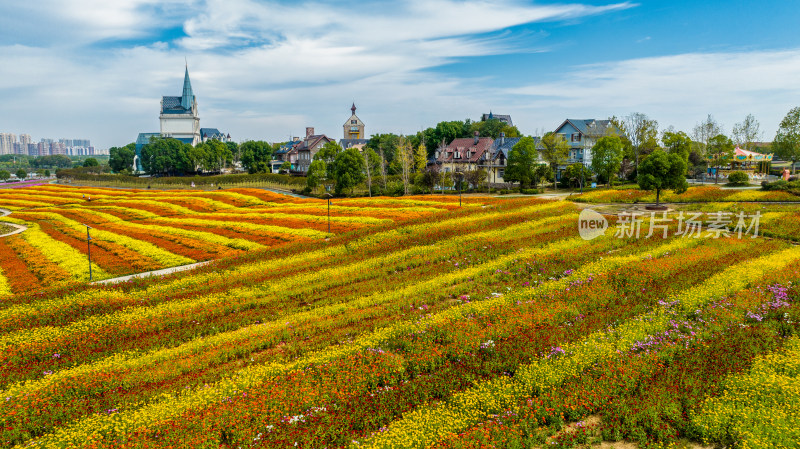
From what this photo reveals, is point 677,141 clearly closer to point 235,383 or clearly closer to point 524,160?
point 524,160

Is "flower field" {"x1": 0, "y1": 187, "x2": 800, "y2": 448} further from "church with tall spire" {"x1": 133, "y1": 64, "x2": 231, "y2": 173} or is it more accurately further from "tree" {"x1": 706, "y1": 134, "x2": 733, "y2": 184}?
"church with tall spire" {"x1": 133, "y1": 64, "x2": 231, "y2": 173}

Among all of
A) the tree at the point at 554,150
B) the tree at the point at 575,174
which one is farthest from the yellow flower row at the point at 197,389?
the tree at the point at 554,150

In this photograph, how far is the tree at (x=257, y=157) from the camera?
424ft

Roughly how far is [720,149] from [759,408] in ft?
258

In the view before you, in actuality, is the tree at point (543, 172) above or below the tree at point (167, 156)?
below

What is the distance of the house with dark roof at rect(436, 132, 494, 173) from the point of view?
303 feet

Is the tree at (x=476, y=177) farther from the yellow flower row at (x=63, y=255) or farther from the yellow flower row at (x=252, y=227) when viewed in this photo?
the yellow flower row at (x=63, y=255)

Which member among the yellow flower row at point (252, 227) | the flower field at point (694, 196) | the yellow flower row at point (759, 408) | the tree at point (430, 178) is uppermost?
the tree at point (430, 178)

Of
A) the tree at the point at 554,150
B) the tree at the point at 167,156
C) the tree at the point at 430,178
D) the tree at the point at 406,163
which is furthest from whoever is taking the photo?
the tree at the point at 167,156

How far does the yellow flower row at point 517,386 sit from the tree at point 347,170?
65.3 m

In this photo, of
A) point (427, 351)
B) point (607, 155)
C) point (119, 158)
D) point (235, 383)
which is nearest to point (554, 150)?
point (607, 155)

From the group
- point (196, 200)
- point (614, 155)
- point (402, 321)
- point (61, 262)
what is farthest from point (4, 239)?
point (614, 155)

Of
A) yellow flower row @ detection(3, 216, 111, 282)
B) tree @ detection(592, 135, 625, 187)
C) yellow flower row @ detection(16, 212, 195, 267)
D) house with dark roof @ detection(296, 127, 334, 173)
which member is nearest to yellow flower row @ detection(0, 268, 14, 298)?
yellow flower row @ detection(3, 216, 111, 282)

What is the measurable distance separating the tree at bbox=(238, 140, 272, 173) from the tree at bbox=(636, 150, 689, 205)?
103144 mm
